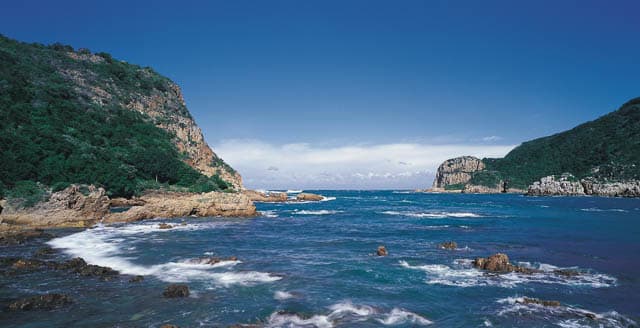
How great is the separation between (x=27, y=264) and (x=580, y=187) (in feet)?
453

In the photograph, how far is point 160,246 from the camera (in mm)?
23453

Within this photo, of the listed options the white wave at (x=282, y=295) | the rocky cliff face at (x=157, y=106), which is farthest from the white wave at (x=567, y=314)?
the rocky cliff face at (x=157, y=106)

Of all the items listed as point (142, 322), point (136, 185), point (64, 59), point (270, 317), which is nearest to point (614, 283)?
point (270, 317)

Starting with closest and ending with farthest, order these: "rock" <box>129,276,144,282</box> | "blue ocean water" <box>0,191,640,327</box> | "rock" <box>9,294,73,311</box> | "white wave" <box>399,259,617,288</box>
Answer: "blue ocean water" <box>0,191,640,327</box>
"rock" <box>9,294,73,311</box>
"white wave" <box>399,259,617,288</box>
"rock" <box>129,276,144,282</box>

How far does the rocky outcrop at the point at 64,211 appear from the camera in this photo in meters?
30.4

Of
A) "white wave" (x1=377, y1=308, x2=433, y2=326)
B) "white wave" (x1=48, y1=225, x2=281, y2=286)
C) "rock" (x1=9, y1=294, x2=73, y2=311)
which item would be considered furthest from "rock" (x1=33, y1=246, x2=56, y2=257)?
"white wave" (x1=377, y1=308, x2=433, y2=326)

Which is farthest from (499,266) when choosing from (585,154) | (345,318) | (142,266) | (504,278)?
(585,154)

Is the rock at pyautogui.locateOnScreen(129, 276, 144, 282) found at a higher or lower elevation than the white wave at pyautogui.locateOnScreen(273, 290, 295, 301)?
higher

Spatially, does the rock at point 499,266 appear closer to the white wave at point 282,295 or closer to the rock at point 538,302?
the rock at point 538,302

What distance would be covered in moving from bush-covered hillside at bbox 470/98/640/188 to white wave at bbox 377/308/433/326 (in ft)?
402

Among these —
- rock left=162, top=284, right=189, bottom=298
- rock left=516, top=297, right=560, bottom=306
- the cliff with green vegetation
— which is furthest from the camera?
the cliff with green vegetation

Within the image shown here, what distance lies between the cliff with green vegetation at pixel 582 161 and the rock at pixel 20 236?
126 m

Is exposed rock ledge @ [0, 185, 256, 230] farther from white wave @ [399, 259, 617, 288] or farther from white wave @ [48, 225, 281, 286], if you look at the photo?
white wave @ [399, 259, 617, 288]

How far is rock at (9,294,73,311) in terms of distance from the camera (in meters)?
11.1
